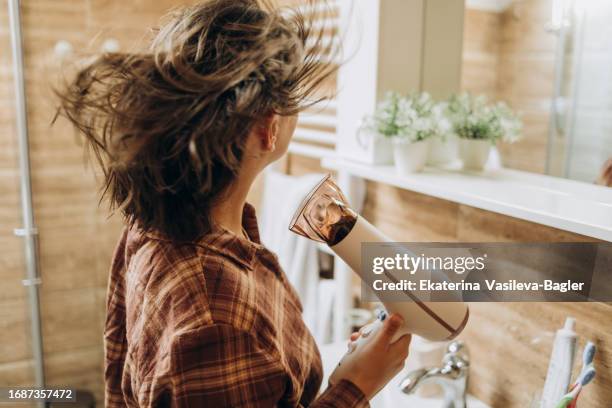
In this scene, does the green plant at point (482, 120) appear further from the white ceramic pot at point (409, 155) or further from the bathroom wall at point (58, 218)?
the bathroom wall at point (58, 218)

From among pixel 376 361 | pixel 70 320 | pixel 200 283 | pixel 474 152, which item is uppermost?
pixel 474 152

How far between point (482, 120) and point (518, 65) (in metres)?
0.15

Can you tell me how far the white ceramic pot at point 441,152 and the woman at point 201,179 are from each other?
519 mm

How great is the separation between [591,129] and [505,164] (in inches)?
7.2

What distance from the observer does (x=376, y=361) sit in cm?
70

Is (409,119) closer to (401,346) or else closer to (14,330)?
(401,346)

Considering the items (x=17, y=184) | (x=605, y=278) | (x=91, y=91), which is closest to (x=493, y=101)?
(x=605, y=278)

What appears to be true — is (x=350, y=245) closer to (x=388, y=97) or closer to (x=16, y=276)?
(x=388, y=97)

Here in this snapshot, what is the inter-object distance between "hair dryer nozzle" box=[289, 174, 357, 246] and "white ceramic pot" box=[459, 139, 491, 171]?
1.50 ft

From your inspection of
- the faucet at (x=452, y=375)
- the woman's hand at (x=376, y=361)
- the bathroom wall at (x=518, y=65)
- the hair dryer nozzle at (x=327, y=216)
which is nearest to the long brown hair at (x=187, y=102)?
the hair dryer nozzle at (x=327, y=216)

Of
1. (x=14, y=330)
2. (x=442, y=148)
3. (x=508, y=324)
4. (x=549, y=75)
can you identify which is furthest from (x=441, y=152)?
(x=14, y=330)

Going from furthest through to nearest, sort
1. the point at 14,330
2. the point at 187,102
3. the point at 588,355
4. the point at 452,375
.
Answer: the point at 14,330
the point at 452,375
the point at 588,355
the point at 187,102

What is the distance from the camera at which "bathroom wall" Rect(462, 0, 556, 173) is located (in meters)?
1.03

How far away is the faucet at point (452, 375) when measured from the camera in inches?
36.1
